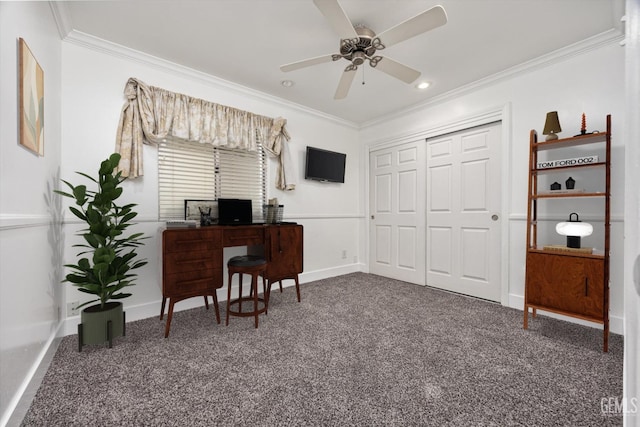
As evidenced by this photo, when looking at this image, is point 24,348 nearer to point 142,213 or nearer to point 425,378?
point 142,213

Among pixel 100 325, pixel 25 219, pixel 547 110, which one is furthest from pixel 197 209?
pixel 547 110

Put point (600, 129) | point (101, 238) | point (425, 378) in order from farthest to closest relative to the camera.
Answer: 1. point (600, 129)
2. point (101, 238)
3. point (425, 378)

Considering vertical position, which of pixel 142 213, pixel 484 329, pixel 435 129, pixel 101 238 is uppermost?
pixel 435 129

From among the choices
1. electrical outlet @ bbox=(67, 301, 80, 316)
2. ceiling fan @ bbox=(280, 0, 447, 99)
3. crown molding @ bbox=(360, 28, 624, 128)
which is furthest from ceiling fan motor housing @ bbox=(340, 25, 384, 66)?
electrical outlet @ bbox=(67, 301, 80, 316)

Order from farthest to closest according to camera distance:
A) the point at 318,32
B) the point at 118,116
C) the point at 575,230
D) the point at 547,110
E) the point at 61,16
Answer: the point at 547,110 < the point at 118,116 < the point at 318,32 < the point at 575,230 < the point at 61,16

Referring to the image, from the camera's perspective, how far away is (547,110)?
2670 millimetres

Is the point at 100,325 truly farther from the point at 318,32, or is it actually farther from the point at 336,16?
the point at 318,32

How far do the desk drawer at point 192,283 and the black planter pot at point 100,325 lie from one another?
37cm

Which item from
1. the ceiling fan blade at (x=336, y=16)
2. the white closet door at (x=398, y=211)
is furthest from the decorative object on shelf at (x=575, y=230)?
the ceiling fan blade at (x=336, y=16)

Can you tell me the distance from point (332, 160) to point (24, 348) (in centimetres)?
356

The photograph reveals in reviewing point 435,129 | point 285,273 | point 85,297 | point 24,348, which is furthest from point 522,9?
point 85,297

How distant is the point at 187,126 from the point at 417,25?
2.27m

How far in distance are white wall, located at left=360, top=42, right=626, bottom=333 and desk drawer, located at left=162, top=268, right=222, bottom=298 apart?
301cm

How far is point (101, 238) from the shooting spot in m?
2.00
